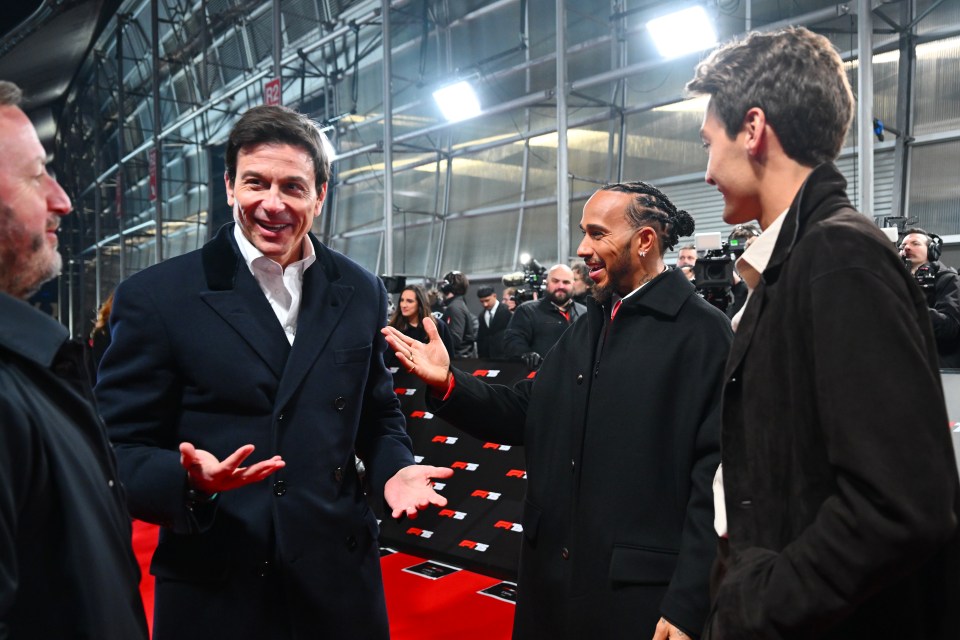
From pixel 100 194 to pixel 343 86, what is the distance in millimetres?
11458

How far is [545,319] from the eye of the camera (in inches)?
242

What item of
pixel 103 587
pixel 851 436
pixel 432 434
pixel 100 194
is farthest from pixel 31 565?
pixel 100 194

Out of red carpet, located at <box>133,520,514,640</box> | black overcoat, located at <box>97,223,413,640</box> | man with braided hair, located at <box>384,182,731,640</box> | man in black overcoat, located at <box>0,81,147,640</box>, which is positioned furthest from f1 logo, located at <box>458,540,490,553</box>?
man in black overcoat, located at <box>0,81,147,640</box>

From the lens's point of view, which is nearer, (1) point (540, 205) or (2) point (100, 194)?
(1) point (540, 205)

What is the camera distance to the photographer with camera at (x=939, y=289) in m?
4.52

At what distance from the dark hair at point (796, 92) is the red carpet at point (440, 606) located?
9.32 feet

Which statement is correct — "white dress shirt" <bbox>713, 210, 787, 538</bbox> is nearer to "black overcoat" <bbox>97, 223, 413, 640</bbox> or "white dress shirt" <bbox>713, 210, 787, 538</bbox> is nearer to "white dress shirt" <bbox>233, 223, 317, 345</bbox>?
"black overcoat" <bbox>97, 223, 413, 640</bbox>

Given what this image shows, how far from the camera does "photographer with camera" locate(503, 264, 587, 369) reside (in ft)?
20.0

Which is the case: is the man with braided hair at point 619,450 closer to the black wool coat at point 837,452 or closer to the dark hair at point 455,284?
the black wool coat at point 837,452

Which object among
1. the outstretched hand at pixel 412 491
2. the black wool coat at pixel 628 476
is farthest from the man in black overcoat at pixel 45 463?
the black wool coat at pixel 628 476

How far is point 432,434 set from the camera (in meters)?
5.28

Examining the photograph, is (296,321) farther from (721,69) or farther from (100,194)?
(100,194)

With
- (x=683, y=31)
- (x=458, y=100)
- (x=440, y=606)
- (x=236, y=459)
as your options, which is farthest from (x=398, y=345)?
(x=458, y=100)

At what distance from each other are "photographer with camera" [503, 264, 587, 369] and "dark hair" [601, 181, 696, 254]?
3.62 meters
